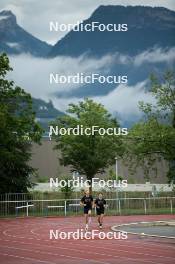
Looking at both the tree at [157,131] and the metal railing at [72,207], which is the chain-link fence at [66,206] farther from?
the tree at [157,131]

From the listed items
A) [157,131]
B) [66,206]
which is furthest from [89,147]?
[157,131]

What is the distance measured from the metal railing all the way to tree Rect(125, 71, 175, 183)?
14.7 ft

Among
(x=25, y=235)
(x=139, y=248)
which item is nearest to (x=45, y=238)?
(x=25, y=235)

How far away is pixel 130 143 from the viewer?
4203cm

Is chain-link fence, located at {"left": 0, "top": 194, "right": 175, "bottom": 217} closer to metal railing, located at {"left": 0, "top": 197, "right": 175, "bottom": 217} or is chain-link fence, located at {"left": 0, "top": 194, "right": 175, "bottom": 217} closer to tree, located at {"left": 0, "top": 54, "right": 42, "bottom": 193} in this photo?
metal railing, located at {"left": 0, "top": 197, "right": 175, "bottom": 217}

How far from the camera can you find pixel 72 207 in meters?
43.9

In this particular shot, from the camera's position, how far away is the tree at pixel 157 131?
39.6 metres

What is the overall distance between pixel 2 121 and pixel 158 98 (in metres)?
10.9

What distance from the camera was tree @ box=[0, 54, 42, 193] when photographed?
4097 cm

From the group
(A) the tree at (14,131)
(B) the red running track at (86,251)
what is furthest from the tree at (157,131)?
(B) the red running track at (86,251)

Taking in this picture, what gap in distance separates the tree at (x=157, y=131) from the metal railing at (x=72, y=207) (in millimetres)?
4488

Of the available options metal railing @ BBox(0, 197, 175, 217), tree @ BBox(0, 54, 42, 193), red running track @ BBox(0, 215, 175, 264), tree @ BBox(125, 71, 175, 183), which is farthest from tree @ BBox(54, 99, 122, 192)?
red running track @ BBox(0, 215, 175, 264)

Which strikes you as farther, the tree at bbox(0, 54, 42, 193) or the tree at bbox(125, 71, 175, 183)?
the tree at bbox(0, 54, 42, 193)

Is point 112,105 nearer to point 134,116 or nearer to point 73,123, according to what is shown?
point 134,116
